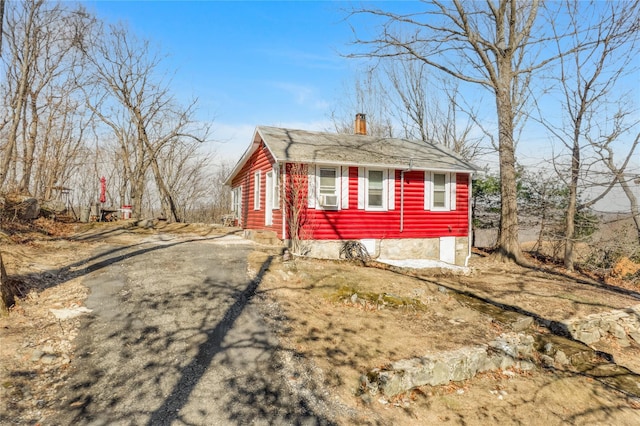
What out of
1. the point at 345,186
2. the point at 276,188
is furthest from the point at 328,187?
the point at 276,188

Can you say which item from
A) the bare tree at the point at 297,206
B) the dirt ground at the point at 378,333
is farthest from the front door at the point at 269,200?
the dirt ground at the point at 378,333

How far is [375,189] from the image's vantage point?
12812 millimetres

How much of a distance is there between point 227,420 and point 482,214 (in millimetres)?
17629

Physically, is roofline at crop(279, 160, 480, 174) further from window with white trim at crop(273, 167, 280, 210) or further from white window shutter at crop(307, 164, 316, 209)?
window with white trim at crop(273, 167, 280, 210)

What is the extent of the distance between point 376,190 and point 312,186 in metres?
2.44

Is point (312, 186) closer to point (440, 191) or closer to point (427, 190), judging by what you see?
point (427, 190)

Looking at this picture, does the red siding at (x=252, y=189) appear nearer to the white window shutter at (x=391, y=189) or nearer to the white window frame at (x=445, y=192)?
the white window shutter at (x=391, y=189)

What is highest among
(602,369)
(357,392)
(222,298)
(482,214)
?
(482,214)

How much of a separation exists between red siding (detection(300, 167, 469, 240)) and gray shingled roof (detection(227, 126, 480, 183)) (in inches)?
19.3

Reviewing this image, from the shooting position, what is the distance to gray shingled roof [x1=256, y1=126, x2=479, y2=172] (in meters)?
11.8

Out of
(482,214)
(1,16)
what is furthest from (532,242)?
(1,16)

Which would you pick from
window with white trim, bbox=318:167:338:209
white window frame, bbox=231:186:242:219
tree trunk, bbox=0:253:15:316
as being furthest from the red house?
tree trunk, bbox=0:253:15:316

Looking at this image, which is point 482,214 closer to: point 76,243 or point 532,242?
point 532,242

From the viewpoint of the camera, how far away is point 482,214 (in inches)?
733
